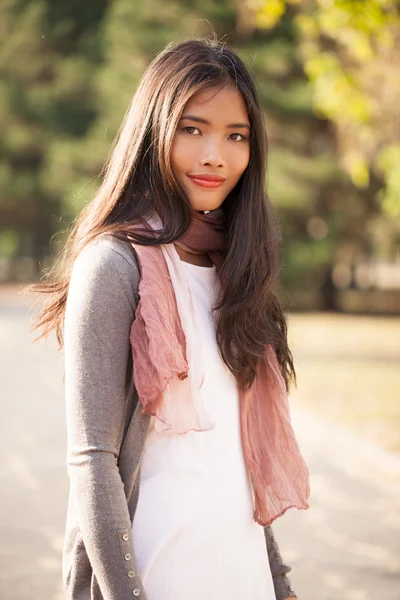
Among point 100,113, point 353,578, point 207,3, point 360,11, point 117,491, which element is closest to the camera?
point 117,491

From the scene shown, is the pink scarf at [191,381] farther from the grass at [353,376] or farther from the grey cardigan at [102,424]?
the grass at [353,376]

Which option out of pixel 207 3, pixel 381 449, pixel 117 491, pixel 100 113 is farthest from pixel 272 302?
pixel 100 113

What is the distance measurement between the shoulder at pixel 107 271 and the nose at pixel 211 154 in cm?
26

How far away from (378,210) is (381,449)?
19.0m

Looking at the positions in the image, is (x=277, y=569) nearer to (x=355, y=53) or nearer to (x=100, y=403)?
(x=100, y=403)

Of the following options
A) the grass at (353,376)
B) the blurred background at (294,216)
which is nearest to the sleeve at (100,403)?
the blurred background at (294,216)

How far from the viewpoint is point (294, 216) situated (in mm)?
26609

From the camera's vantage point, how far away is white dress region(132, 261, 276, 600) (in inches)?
80.4

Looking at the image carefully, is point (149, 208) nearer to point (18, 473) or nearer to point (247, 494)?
point (247, 494)

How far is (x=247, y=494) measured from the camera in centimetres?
219

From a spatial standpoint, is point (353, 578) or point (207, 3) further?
point (207, 3)

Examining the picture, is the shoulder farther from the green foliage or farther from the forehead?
the green foliage

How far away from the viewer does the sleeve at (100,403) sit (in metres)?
1.93

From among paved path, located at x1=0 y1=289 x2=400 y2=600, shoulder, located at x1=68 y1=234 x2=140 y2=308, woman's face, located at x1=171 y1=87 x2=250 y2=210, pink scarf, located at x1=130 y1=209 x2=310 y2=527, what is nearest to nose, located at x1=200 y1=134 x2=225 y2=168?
woman's face, located at x1=171 y1=87 x2=250 y2=210
